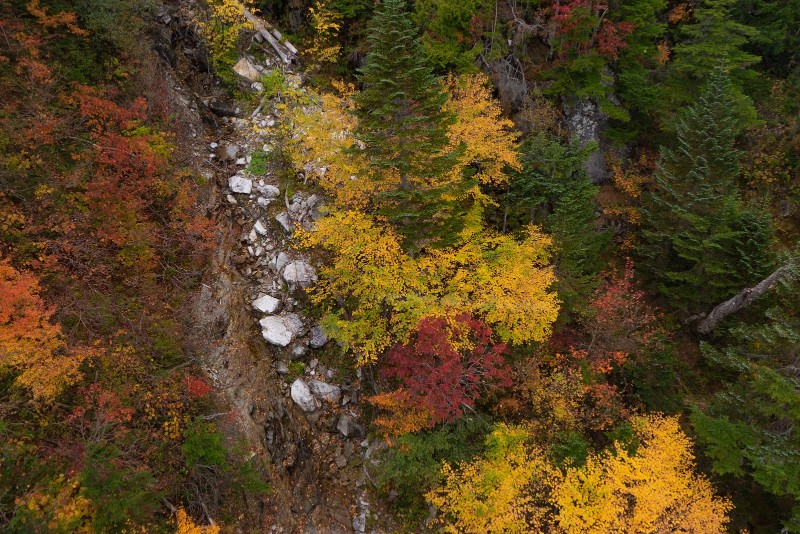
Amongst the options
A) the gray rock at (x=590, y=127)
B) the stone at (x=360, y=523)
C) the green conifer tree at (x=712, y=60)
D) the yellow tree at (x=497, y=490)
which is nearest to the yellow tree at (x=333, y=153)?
the yellow tree at (x=497, y=490)

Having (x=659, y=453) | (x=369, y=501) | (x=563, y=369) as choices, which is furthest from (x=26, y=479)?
(x=659, y=453)

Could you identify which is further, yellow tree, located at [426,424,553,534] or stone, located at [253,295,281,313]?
stone, located at [253,295,281,313]

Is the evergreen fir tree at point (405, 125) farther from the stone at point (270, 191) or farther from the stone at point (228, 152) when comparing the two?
the stone at point (228, 152)

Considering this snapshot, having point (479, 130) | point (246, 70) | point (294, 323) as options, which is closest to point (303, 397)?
point (294, 323)

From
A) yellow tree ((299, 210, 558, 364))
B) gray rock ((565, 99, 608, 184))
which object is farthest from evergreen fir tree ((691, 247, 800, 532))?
gray rock ((565, 99, 608, 184))

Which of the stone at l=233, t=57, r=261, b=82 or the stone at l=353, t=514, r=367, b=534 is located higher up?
the stone at l=233, t=57, r=261, b=82

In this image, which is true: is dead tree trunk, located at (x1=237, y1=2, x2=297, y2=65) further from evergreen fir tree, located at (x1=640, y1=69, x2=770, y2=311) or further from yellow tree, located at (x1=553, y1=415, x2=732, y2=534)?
yellow tree, located at (x1=553, y1=415, x2=732, y2=534)
